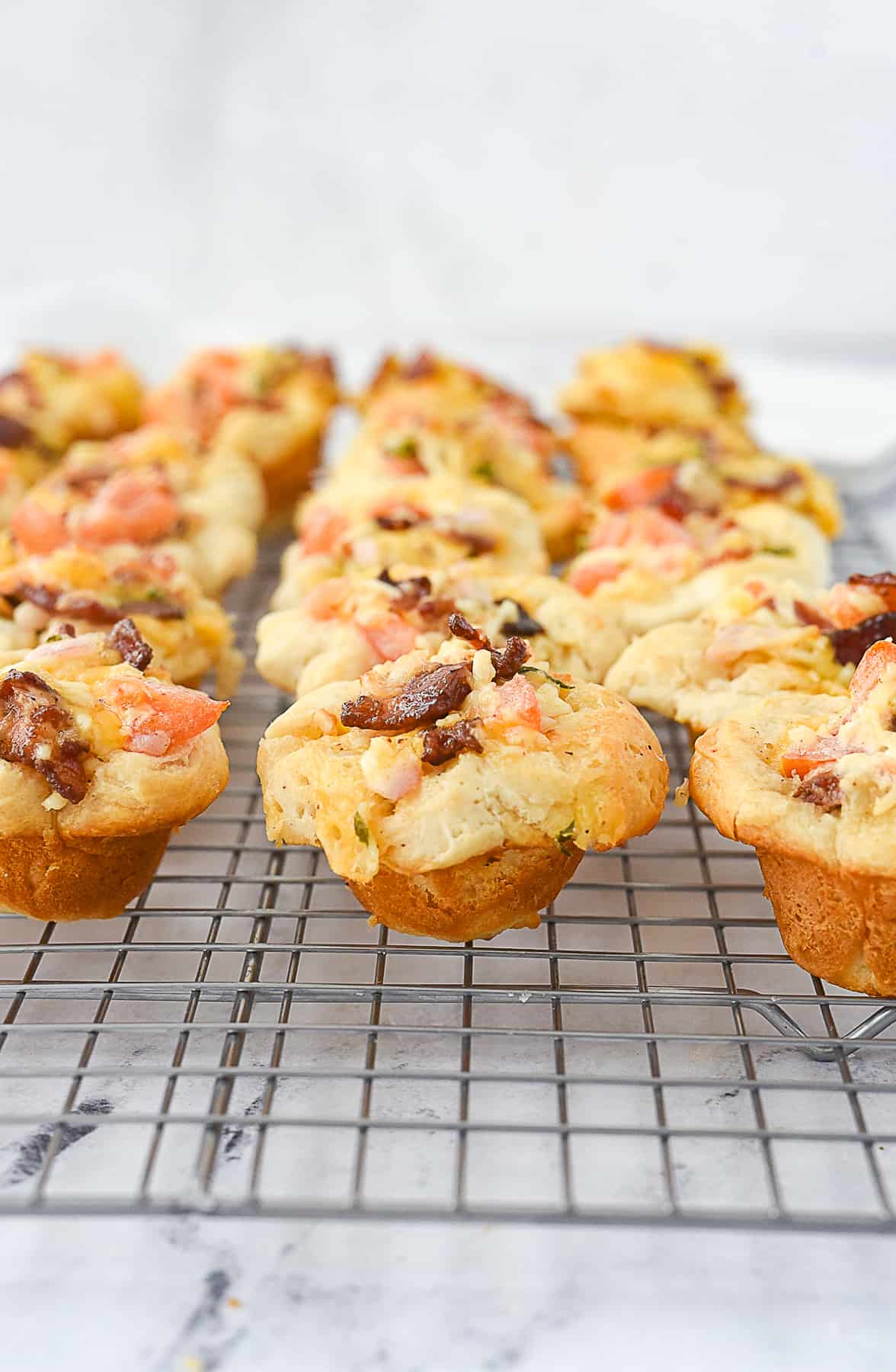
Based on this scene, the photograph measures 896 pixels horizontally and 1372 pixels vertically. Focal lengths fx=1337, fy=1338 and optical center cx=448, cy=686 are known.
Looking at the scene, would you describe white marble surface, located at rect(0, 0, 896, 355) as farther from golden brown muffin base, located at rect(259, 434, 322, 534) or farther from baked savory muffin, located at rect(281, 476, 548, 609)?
baked savory muffin, located at rect(281, 476, 548, 609)

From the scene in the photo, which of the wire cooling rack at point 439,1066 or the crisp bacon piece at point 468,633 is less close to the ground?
the crisp bacon piece at point 468,633

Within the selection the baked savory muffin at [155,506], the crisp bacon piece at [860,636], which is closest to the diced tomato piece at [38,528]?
the baked savory muffin at [155,506]

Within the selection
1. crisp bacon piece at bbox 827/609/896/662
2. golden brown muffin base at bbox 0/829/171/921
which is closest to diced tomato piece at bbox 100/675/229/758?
golden brown muffin base at bbox 0/829/171/921

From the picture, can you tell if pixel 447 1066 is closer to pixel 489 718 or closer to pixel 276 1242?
pixel 276 1242

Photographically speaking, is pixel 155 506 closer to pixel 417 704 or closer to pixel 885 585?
pixel 417 704

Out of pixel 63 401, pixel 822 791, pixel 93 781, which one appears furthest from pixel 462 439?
pixel 822 791

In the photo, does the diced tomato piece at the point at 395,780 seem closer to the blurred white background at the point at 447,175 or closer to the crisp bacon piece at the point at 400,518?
the crisp bacon piece at the point at 400,518

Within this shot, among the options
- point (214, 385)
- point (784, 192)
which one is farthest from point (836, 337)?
point (214, 385)
